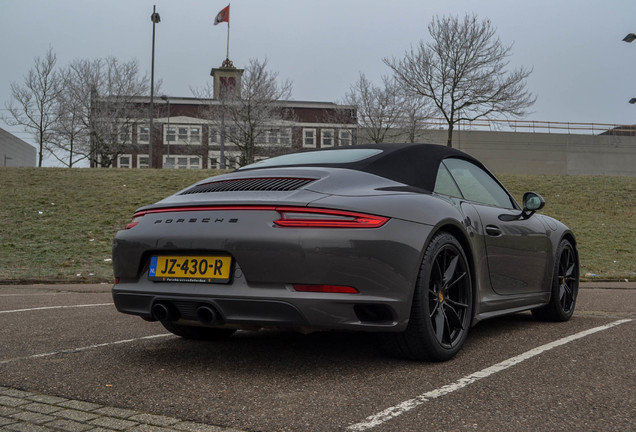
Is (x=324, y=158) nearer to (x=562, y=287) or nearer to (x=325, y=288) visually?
(x=325, y=288)

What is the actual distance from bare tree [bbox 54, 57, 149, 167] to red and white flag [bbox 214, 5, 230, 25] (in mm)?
12627

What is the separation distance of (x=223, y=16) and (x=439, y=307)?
5275 centimetres

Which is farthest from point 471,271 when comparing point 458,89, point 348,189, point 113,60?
point 113,60

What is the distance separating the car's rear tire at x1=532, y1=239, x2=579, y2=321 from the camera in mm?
5273

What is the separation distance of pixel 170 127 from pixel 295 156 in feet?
182

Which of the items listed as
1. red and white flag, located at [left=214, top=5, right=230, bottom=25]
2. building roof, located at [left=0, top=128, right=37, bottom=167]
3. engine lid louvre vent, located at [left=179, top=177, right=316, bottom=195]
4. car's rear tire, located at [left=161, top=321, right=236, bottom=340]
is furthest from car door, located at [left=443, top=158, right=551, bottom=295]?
building roof, located at [left=0, top=128, right=37, bottom=167]

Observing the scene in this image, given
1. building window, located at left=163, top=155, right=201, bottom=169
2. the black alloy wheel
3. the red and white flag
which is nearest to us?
the black alloy wheel

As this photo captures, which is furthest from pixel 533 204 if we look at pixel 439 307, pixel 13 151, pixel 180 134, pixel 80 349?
pixel 13 151

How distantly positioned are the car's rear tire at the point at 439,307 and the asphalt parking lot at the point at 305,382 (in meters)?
0.10

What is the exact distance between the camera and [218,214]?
3395mm

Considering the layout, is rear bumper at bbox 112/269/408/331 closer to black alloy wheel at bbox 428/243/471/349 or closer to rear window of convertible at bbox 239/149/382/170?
black alloy wheel at bbox 428/243/471/349

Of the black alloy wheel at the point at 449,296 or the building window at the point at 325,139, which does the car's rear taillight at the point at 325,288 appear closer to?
the black alloy wheel at the point at 449,296

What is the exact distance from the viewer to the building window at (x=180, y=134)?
55.5m

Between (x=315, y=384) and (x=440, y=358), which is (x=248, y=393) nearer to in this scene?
(x=315, y=384)
